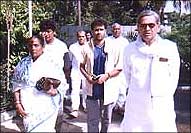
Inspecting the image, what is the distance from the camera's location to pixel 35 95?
4.25 metres

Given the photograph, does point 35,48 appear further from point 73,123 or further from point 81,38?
point 81,38

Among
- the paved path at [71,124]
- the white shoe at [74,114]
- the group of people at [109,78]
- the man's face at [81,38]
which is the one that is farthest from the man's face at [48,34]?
the man's face at [81,38]

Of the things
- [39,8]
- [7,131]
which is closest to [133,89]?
[7,131]

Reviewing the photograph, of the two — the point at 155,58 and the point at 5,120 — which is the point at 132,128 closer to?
the point at 155,58

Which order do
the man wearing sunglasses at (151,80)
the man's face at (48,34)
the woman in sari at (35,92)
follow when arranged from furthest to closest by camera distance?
the man's face at (48,34)
the woman in sari at (35,92)
the man wearing sunglasses at (151,80)

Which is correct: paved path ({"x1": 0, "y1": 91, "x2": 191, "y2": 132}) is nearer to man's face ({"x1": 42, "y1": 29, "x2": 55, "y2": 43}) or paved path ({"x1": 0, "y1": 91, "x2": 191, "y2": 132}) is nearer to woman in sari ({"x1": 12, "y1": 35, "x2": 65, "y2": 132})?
man's face ({"x1": 42, "y1": 29, "x2": 55, "y2": 43})

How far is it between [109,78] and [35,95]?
1.07 metres

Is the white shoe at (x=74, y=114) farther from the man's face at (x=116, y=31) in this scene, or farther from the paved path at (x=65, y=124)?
the man's face at (x=116, y=31)

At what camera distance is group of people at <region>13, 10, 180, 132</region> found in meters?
3.31

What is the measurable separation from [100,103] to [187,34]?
8051 mm

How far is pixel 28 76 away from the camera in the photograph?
425 centimetres

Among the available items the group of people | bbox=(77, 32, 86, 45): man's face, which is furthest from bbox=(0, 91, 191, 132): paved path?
bbox=(77, 32, 86, 45): man's face

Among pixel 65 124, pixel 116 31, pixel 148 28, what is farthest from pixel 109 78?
pixel 65 124

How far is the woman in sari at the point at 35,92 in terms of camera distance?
13.9 feet
